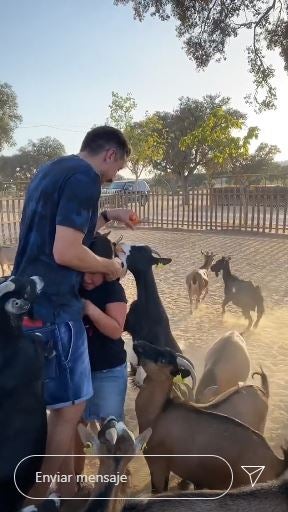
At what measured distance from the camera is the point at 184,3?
12297mm

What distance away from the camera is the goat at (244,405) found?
12.1 feet

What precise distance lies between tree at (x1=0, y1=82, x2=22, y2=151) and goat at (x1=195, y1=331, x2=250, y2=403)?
117 ft

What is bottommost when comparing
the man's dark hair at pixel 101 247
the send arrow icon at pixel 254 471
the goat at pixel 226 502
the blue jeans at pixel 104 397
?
the send arrow icon at pixel 254 471

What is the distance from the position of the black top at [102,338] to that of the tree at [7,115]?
3675 cm

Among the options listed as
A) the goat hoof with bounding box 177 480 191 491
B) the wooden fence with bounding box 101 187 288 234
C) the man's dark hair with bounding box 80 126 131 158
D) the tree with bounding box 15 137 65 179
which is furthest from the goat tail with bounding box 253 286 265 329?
the tree with bounding box 15 137 65 179

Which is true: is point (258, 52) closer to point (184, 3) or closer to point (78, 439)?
point (184, 3)

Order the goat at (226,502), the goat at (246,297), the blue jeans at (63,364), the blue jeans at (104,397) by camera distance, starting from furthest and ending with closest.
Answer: the goat at (246,297)
the blue jeans at (104,397)
the blue jeans at (63,364)
the goat at (226,502)

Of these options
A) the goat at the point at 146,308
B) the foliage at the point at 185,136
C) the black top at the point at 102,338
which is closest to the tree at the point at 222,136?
the foliage at the point at 185,136

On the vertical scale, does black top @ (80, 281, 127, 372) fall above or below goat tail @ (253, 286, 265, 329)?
above

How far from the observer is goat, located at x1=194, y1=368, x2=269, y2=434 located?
3691 millimetres

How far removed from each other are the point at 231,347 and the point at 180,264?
7193mm

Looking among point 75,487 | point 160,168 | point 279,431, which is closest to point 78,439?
point 75,487

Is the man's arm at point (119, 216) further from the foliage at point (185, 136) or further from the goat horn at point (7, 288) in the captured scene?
the foliage at point (185, 136)

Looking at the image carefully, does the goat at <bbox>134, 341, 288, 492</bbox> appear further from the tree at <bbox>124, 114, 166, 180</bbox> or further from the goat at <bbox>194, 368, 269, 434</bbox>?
the tree at <bbox>124, 114, 166, 180</bbox>
